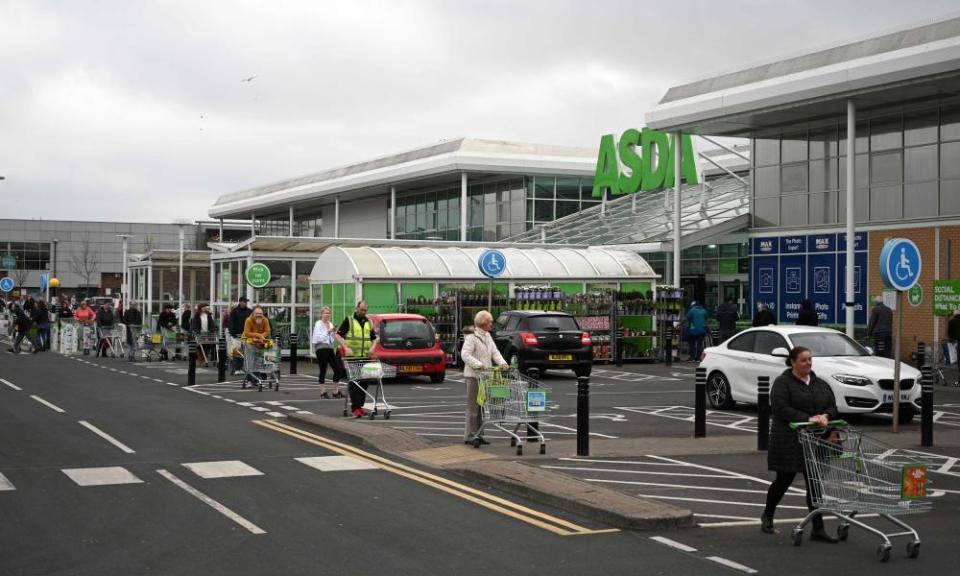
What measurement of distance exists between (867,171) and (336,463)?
26788 millimetres

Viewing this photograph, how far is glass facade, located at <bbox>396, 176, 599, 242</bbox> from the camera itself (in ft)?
174

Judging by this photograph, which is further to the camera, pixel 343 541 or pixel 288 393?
pixel 288 393

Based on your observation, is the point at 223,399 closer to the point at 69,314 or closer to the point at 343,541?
the point at 343,541

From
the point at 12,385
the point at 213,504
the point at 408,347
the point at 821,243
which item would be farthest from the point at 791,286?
the point at 213,504

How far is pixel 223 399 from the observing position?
21.2m

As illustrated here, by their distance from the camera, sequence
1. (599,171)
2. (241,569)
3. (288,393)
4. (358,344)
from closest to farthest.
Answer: (241,569) → (358,344) → (288,393) → (599,171)

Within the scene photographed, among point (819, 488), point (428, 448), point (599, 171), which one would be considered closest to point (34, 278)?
point (599, 171)

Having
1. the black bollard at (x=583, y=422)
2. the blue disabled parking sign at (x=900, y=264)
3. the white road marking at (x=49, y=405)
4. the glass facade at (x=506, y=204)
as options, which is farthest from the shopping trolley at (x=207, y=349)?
the glass facade at (x=506, y=204)

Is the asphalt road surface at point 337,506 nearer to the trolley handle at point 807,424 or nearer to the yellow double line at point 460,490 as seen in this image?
the yellow double line at point 460,490

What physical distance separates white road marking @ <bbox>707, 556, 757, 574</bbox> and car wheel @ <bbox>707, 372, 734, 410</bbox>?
11.7 meters

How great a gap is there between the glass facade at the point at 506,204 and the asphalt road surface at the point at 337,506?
1359 inches

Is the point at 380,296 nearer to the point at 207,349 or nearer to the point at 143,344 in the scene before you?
the point at 207,349

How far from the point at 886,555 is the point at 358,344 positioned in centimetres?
1323

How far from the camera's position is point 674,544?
9.04m
